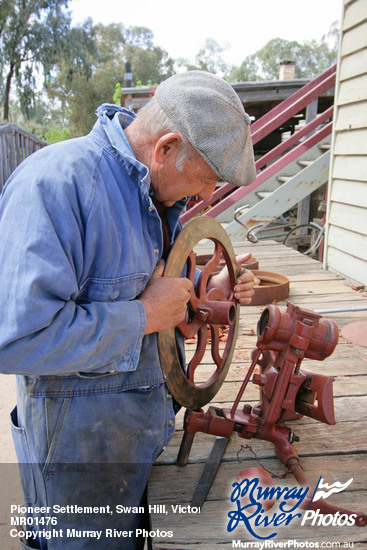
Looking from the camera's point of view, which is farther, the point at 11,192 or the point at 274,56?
the point at 274,56

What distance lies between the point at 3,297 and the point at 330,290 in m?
3.12

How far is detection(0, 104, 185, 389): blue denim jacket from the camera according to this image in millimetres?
1124

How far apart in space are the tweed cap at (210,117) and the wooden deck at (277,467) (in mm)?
987

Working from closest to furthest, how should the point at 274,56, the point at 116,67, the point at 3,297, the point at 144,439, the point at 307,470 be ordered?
the point at 3,297 < the point at 144,439 < the point at 307,470 < the point at 116,67 < the point at 274,56

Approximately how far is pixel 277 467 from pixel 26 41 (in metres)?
30.7

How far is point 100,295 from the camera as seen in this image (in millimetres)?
1328

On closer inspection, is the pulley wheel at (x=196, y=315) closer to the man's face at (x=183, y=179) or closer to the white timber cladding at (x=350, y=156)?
the man's face at (x=183, y=179)

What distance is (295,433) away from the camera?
1856 mm

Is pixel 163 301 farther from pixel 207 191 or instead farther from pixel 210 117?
pixel 210 117

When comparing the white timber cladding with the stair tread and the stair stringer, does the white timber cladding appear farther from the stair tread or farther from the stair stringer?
the stair tread

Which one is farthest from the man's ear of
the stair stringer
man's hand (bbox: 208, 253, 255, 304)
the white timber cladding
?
the stair stringer

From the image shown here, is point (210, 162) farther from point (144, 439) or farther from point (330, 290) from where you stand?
point (330, 290)

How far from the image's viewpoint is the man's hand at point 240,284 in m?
1.95

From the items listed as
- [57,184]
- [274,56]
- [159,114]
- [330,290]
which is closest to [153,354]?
[57,184]
